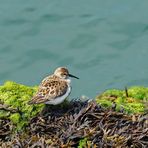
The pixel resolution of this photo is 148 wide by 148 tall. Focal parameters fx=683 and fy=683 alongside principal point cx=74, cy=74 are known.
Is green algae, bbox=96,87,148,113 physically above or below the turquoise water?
below

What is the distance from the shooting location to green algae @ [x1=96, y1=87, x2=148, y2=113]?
29.5 ft

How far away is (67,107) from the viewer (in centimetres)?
853

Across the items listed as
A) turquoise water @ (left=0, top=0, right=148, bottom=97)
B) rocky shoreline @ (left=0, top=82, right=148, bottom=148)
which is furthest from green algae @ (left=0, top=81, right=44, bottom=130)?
turquoise water @ (left=0, top=0, right=148, bottom=97)

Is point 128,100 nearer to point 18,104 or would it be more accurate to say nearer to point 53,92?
point 53,92

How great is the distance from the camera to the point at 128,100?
31.2ft

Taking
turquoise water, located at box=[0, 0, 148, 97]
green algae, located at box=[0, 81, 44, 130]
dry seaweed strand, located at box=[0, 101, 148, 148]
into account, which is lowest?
dry seaweed strand, located at box=[0, 101, 148, 148]

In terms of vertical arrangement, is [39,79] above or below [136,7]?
below

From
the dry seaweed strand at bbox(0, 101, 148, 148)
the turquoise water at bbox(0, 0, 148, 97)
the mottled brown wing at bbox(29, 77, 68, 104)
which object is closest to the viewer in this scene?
the dry seaweed strand at bbox(0, 101, 148, 148)

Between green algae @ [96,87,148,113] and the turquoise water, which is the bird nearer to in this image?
green algae @ [96,87,148,113]

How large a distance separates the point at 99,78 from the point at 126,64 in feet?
2.48

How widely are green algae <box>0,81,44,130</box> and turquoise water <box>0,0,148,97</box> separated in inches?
183

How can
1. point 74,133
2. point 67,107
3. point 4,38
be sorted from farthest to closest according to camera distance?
1. point 4,38
2. point 67,107
3. point 74,133

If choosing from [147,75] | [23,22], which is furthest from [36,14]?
[147,75]

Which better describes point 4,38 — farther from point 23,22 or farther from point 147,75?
point 147,75
